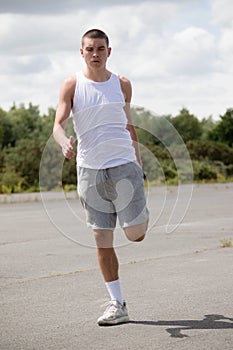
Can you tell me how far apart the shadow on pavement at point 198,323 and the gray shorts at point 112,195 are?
780mm

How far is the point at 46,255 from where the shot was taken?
36.1 feet

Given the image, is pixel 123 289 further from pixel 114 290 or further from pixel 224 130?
pixel 224 130

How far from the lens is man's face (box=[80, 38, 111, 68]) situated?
20.7 ft

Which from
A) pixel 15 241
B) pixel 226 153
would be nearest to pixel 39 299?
pixel 15 241

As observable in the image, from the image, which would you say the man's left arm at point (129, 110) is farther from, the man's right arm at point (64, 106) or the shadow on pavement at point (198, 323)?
the shadow on pavement at point (198, 323)

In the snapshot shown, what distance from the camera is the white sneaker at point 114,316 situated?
6273mm

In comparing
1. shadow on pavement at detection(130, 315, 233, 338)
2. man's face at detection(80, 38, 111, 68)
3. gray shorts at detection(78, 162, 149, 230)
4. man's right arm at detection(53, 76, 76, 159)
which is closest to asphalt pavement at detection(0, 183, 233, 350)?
shadow on pavement at detection(130, 315, 233, 338)

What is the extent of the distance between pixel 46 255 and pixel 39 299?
3532 millimetres

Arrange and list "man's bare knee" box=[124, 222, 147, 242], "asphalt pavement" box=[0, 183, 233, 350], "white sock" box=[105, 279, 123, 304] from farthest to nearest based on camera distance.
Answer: "white sock" box=[105, 279, 123, 304]
"man's bare knee" box=[124, 222, 147, 242]
"asphalt pavement" box=[0, 183, 233, 350]

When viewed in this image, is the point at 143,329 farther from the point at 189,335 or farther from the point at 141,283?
the point at 141,283

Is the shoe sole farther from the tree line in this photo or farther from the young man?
the tree line

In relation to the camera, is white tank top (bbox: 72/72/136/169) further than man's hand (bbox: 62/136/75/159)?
Yes

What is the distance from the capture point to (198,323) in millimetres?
6250

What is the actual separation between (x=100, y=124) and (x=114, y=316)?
145 cm
